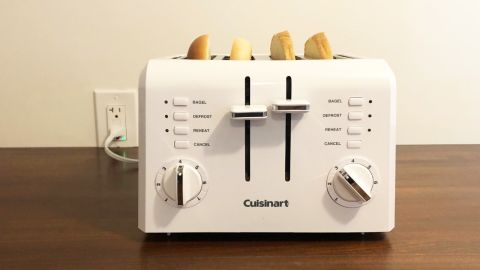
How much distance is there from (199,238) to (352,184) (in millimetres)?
196

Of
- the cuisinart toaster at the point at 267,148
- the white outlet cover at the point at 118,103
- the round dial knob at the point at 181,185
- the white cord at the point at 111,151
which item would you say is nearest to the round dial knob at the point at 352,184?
the cuisinart toaster at the point at 267,148

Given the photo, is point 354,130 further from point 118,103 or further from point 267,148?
point 118,103

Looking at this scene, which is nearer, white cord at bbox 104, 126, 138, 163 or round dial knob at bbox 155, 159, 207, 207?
round dial knob at bbox 155, 159, 207, 207

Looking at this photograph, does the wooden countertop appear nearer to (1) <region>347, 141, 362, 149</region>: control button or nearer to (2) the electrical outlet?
(1) <region>347, 141, 362, 149</region>: control button

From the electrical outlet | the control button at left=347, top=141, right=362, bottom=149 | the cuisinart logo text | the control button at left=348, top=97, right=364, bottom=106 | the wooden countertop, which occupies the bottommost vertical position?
the wooden countertop

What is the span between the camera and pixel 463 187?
0.84 meters

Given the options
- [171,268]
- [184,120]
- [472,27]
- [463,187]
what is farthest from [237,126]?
[472,27]

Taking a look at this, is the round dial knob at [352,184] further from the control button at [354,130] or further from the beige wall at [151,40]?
the beige wall at [151,40]

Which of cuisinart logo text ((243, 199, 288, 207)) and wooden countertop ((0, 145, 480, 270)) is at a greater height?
cuisinart logo text ((243, 199, 288, 207))

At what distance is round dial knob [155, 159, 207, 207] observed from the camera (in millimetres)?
591

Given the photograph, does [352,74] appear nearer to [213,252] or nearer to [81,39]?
[213,252]

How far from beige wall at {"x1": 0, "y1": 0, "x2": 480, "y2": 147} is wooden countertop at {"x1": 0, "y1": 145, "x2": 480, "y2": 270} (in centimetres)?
26

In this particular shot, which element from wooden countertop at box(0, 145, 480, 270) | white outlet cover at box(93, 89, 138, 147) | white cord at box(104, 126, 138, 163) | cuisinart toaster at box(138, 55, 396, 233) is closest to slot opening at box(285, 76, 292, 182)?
cuisinart toaster at box(138, 55, 396, 233)

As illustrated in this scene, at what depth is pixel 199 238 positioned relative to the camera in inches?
24.8
